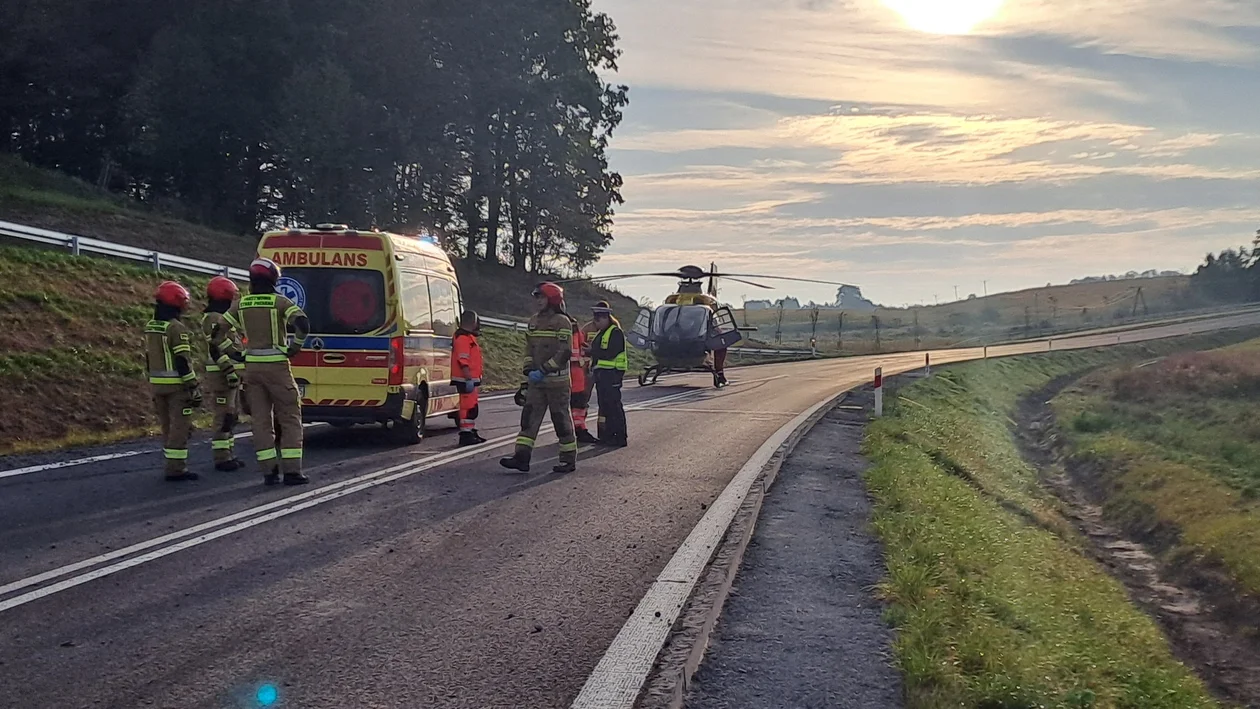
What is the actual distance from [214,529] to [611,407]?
662 centimetres

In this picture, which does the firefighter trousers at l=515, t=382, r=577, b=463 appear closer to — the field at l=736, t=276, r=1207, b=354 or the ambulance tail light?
the ambulance tail light

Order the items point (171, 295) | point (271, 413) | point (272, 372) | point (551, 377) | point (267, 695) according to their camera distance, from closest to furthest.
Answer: point (267, 695), point (272, 372), point (271, 413), point (171, 295), point (551, 377)

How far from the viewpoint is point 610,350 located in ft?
45.2

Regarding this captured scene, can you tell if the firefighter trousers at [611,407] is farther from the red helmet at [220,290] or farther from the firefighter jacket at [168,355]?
the firefighter jacket at [168,355]

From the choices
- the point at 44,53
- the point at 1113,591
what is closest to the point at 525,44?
the point at 44,53

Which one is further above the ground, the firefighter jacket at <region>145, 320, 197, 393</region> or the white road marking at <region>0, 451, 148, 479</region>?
the firefighter jacket at <region>145, 320, 197, 393</region>

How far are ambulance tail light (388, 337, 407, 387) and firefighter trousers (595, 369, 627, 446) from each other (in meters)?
2.50

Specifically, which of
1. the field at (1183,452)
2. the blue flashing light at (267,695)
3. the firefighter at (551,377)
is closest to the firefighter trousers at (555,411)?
the firefighter at (551,377)

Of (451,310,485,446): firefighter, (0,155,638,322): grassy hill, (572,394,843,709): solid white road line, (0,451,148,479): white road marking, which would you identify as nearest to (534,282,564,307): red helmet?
(451,310,485,446): firefighter

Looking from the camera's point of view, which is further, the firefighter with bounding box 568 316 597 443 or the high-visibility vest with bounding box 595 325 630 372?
the high-visibility vest with bounding box 595 325 630 372

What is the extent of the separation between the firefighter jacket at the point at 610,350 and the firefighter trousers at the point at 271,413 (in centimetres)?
477

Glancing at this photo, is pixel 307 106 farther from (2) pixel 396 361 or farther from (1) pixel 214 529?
(1) pixel 214 529

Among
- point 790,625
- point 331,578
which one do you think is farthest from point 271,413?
point 790,625

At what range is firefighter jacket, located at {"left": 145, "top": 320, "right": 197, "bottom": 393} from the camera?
9.81 metres
